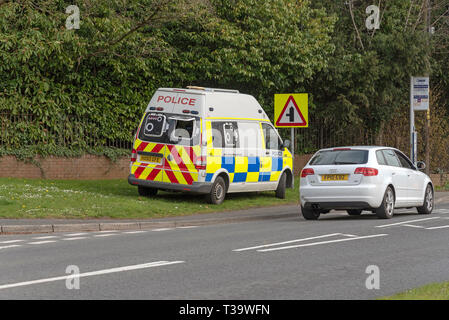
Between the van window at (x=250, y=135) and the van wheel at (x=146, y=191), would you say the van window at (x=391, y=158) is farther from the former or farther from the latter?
the van wheel at (x=146, y=191)

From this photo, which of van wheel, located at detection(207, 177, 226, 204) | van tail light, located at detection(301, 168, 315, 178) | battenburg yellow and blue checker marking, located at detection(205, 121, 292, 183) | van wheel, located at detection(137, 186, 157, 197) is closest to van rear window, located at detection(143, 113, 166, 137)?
battenburg yellow and blue checker marking, located at detection(205, 121, 292, 183)

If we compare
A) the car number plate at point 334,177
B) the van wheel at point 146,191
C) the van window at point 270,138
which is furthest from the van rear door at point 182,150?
the car number plate at point 334,177

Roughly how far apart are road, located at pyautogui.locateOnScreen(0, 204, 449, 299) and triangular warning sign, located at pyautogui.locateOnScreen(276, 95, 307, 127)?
6523 mm

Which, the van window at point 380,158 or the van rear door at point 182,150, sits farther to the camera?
the van rear door at point 182,150

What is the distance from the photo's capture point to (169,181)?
62.4ft

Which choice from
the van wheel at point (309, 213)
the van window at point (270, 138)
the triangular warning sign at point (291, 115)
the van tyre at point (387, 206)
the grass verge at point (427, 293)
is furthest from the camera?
the triangular warning sign at point (291, 115)

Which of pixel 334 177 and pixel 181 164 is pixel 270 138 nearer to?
pixel 181 164

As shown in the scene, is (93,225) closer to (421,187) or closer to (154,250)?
(154,250)

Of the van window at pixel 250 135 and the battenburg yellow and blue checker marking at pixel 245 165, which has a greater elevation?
the van window at pixel 250 135

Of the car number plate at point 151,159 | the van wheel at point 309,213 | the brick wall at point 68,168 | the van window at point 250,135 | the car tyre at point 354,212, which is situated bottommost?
the car tyre at point 354,212

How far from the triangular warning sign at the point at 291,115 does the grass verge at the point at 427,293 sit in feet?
45.2

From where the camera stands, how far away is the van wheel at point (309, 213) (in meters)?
17.0

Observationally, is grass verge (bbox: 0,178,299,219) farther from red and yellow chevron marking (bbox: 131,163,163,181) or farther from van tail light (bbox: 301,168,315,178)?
van tail light (bbox: 301,168,315,178)

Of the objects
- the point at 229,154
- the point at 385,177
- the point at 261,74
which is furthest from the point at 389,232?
the point at 261,74
